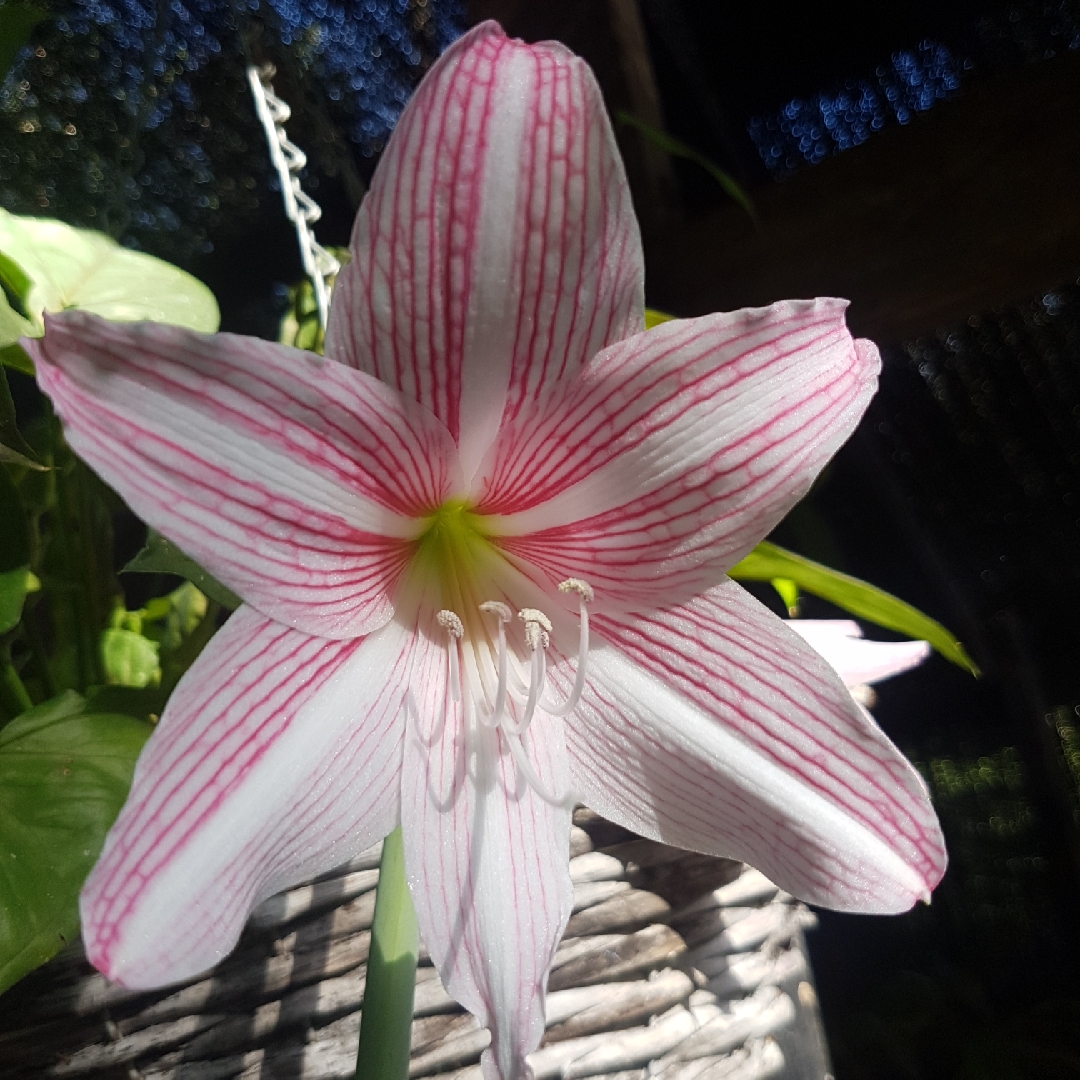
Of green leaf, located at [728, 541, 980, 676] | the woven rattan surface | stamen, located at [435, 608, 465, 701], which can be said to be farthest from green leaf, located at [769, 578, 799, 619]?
stamen, located at [435, 608, 465, 701]

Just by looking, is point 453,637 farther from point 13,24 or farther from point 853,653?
point 13,24

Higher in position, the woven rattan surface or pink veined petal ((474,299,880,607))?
pink veined petal ((474,299,880,607))

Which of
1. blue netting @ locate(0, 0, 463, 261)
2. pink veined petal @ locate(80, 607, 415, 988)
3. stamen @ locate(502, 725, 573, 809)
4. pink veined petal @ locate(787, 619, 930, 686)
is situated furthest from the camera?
blue netting @ locate(0, 0, 463, 261)

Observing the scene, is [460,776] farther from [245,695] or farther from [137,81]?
[137,81]

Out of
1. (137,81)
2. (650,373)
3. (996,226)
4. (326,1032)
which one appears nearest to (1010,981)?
(996,226)

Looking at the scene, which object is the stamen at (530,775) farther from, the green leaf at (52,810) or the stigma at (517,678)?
the green leaf at (52,810)

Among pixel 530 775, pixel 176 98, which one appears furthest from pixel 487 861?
pixel 176 98

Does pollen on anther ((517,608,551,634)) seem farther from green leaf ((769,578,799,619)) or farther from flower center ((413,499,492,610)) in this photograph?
A: green leaf ((769,578,799,619))
